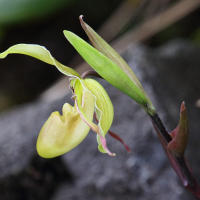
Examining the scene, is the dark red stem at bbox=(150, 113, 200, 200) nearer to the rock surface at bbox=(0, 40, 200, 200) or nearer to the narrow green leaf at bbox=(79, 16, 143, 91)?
the narrow green leaf at bbox=(79, 16, 143, 91)

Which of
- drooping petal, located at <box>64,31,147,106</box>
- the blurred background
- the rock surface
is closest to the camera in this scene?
drooping petal, located at <box>64,31,147,106</box>

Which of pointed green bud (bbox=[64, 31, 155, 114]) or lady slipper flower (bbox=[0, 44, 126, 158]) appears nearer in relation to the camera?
pointed green bud (bbox=[64, 31, 155, 114])

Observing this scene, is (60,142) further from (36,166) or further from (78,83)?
(36,166)

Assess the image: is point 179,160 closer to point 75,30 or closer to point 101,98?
point 101,98

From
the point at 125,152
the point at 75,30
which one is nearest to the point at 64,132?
the point at 125,152

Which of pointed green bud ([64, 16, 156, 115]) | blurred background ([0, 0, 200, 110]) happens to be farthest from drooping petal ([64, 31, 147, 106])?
blurred background ([0, 0, 200, 110])

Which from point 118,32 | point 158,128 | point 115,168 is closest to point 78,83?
point 158,128
